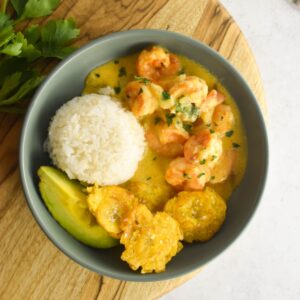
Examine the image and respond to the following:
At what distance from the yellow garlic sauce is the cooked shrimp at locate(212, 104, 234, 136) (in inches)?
1.3

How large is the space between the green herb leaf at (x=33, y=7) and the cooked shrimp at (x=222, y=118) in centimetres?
76

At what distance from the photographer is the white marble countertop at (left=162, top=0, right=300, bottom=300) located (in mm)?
2471

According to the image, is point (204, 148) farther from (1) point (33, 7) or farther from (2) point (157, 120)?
Answer: (1) point (33, 7)

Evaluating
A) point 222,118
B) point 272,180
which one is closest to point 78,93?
point 222,118

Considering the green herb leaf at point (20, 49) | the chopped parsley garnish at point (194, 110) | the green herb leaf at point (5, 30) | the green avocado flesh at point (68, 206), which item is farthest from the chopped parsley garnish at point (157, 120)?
the green herb leaf at point (5, 30)

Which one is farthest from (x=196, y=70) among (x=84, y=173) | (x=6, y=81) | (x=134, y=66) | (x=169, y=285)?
(x=169, y=285)

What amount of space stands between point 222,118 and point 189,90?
209mm

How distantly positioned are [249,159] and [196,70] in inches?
16.7

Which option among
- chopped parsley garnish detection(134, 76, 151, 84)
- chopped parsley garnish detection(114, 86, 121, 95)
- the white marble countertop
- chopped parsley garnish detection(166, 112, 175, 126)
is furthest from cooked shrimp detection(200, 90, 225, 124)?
the white marble countertop

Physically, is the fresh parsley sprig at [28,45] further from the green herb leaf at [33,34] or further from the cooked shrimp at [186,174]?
the cooked shrimp at [186,174]

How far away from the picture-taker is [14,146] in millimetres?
1927

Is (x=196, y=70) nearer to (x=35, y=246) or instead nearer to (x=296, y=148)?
(x=296, y=148)

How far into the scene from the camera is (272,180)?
248cm

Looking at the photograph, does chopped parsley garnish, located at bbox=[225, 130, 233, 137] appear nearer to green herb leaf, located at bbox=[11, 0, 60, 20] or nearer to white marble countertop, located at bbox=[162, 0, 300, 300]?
white marble countertop, located at bbox=[162, 0, 300, 300]
